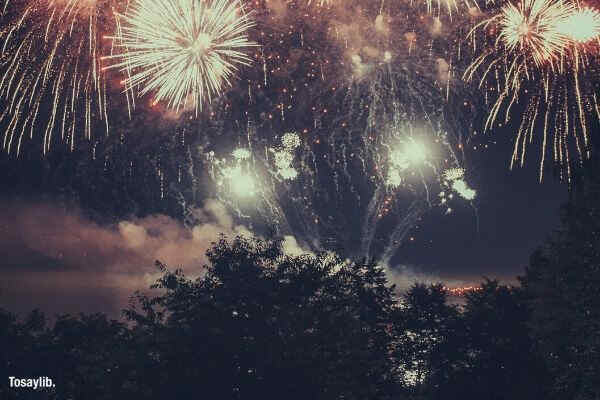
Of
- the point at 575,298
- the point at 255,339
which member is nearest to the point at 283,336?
the point at 255,339

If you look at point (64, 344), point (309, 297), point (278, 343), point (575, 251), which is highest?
point (64, 344)

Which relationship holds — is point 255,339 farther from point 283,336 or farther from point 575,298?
point 575,298

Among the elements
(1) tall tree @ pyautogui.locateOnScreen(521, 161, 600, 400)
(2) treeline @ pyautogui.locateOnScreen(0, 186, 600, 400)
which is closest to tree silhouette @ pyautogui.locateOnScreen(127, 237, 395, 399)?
(2) treeline @ pyautogui.locateOnScreen(0, 186, 600, 400)

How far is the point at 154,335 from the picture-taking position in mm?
16969

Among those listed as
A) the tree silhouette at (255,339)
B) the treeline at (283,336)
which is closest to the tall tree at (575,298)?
the treeline at (283,336)

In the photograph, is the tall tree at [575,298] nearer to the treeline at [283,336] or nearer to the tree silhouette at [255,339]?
the treeline at [283,336]

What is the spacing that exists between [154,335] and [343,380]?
756 centimetres

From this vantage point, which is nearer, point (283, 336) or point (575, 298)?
point (575, 298)

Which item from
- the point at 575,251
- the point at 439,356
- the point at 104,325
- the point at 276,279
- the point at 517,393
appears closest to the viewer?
the point at 575,251

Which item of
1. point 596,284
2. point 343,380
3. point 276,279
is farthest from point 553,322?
point 276,279

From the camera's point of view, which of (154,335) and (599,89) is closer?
(599,89)

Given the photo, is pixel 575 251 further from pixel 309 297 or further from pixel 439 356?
pixel 439 356

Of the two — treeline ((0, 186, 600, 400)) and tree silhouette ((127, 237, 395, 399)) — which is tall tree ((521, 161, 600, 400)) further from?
tree silhouette ((127, 237, 395, 399))

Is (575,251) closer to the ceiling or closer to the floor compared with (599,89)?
closer to the floor
